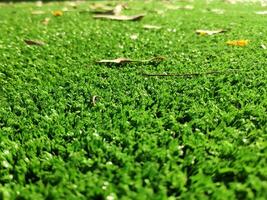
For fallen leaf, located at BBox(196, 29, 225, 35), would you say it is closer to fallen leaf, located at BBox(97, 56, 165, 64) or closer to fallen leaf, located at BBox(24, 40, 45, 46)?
fallen leaf, located at BBox(97, 56, 165, 64)

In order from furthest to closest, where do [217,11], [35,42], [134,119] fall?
[217,11] → [35,42] → [134,119]

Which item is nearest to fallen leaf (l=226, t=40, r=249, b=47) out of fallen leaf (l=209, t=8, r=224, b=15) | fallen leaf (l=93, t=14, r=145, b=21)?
fallen leaf (l=93, t=14, r=145, b=21)

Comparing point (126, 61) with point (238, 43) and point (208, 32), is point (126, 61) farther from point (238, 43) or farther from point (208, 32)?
point (208, 32)

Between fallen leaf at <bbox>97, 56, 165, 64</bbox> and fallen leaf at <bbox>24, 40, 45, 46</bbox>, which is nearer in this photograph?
fallen leaf at <bbox>97, 56, 165, 64</bbox>

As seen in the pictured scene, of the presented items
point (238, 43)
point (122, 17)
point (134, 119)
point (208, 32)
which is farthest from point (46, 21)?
point (134, 119)

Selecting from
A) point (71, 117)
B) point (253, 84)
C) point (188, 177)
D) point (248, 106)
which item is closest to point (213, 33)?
point (253, 84)

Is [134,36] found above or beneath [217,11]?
beneath

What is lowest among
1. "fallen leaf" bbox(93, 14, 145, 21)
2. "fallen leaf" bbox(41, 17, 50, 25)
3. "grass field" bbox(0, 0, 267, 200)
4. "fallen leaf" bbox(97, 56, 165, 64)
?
"grass field" bbox(0, 0, 267, 200)

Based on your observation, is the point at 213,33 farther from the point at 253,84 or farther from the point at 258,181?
the point at 258,181
